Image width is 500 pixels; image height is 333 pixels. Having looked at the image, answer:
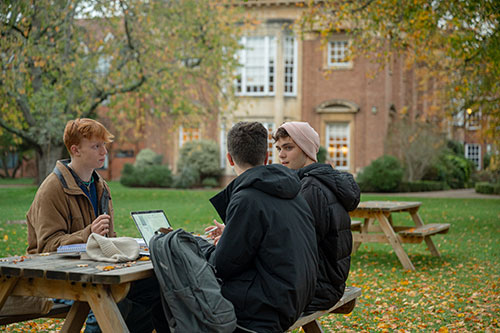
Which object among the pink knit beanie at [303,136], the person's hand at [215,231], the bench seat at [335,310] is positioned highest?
the pink knit beanie at [303,136]

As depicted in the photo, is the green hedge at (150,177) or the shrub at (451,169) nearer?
the green hedge at (150,177)

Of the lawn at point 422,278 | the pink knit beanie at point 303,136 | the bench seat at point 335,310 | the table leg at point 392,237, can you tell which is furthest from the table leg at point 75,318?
the table leg at point 392,237

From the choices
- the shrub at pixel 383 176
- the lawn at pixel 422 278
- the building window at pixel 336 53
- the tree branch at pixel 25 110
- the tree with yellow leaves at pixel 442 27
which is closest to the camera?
the lawn at pixel 422 278

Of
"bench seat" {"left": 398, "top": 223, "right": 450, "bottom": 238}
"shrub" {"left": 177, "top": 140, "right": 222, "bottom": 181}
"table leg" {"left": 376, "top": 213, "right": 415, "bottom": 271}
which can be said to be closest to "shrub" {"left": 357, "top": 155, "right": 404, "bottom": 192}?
"shrub" {"left": 177, "top": 140, "right": 222, "bottom": 181}

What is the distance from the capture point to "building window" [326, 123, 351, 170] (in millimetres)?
31469

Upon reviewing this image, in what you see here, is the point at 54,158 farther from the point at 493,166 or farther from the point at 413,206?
the point at 493,166

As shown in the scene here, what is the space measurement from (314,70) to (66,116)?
1730 centimetres

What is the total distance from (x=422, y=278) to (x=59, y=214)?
5763 mm

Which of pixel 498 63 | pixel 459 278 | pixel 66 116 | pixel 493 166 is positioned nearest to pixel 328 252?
pixel 459 278

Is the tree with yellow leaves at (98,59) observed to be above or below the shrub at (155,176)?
above

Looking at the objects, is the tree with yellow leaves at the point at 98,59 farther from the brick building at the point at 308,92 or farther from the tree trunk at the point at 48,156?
the brick building at the point at 308,92

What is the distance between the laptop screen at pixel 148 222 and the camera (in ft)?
11.9

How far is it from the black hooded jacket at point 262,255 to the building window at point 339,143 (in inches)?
1119

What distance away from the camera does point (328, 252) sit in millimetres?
4035
